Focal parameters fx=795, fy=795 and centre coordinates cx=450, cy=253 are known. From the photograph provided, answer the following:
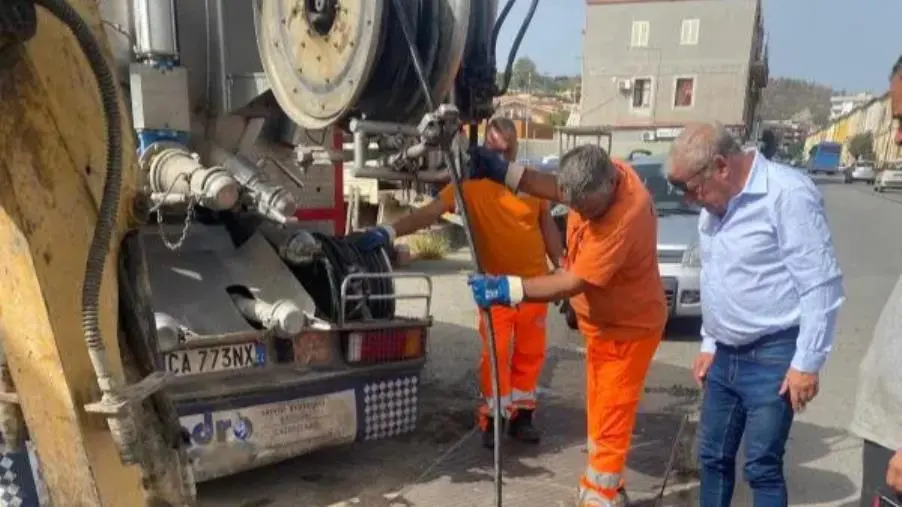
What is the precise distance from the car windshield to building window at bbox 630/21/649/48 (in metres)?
39.1

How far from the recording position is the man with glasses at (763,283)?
2.76m

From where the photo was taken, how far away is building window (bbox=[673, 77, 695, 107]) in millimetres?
44031

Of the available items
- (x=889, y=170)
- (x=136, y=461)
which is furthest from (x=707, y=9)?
(x=136, y=461)

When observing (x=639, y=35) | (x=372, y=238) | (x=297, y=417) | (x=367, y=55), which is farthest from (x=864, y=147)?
(x=367, y=55)

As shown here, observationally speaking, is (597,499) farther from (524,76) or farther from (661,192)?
(524,76)

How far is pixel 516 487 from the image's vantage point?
157 inches

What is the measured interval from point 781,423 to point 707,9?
45.5 meters

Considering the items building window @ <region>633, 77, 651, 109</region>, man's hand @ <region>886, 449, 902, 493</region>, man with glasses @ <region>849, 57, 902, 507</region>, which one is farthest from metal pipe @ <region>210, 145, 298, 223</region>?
building window @ <region>633, 77, 651, 109</region>

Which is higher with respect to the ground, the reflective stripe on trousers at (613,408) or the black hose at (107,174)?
the black hose at (107,174)

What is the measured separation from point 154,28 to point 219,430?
1.87 m

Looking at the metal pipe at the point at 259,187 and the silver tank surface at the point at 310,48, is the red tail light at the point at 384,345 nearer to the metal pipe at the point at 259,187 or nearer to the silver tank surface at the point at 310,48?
the metal pipe at the point at 259,187

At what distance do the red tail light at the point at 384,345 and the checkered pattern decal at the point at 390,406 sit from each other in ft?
0.40

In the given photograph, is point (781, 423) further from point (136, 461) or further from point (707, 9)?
point (707, 9)

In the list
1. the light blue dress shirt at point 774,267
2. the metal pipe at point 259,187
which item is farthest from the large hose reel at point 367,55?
the light blue dress shirt at point 774,267
